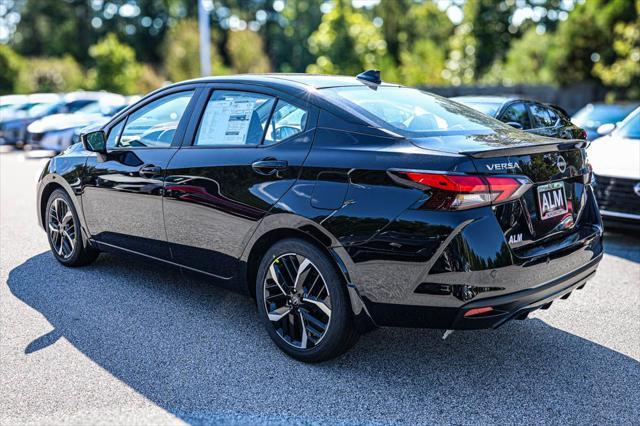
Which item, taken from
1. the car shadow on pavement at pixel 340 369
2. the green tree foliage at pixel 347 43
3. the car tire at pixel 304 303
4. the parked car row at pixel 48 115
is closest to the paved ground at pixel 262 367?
the car shadow on pavement at pixel 340 369

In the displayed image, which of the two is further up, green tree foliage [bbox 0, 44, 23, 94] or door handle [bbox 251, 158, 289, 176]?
door handle [bbox 251, 158, 289, 176]

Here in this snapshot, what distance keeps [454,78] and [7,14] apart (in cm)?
5286

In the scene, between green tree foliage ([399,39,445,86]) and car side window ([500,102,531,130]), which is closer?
car side window ([500,102,531,130])

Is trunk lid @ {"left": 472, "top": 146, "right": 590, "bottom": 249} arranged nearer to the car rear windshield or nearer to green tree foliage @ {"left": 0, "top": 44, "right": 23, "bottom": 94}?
the car rear windshield

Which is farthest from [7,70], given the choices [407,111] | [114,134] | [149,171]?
[407,111]

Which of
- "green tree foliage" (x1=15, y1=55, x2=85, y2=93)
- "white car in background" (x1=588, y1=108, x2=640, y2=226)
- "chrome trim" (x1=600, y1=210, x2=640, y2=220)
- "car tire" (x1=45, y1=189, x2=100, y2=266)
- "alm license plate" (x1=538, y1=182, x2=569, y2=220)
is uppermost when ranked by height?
"alm license plate" (x1=538, y1=182, x2=569, y2=220)

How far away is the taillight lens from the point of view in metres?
3.12

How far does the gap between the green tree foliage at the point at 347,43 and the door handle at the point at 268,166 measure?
35.7 m

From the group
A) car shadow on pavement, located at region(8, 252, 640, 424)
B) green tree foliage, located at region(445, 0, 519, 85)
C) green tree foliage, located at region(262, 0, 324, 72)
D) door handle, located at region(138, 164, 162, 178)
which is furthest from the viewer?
green tree foliage, located at region(262, 0, 324, 72)

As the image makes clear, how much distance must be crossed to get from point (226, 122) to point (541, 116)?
496cm

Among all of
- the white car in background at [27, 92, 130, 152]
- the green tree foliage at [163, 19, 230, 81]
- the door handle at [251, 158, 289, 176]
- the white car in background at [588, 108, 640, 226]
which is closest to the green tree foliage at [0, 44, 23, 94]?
the green tree foliage at [163, 19, 230, 81]

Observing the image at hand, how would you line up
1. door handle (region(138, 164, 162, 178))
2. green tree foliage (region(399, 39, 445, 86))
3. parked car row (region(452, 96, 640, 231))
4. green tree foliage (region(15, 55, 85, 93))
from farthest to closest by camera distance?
green tree foliage (region(15, 55, 85, 93)) → green tree foliage (region(399, 39, 445, 86)) → parked car row (region(452, 96, 640, 231)) → door handle (region(138, 164, 162, 178))

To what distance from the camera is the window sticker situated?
4109mm

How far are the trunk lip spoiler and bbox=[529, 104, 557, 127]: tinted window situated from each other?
13.3 feet
